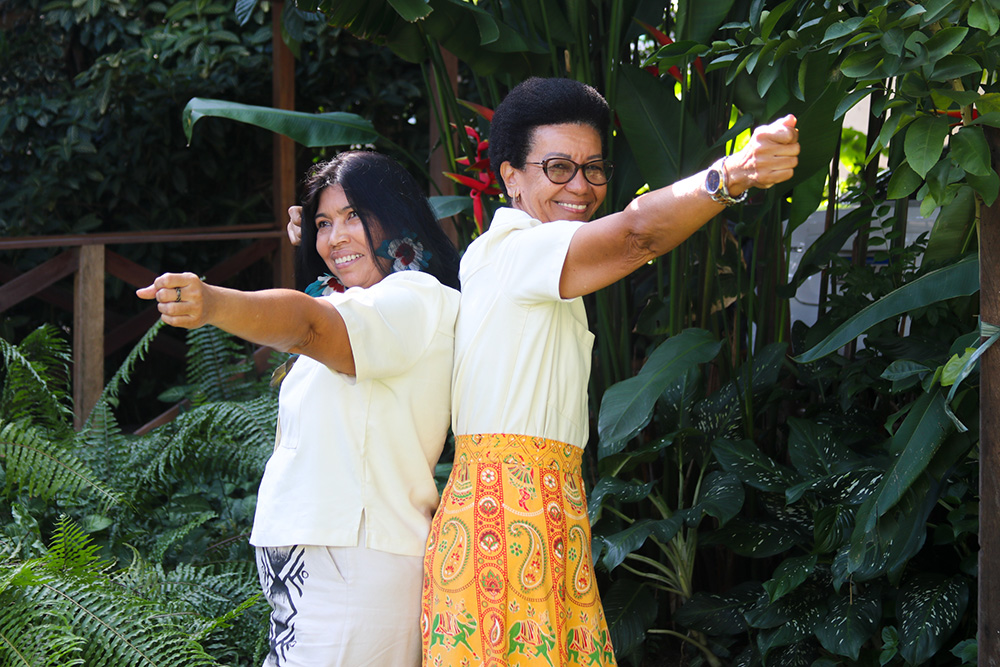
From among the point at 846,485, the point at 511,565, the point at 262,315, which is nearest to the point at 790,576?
the point at 846,485

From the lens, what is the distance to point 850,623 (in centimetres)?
229

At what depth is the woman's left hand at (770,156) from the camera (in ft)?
3.91

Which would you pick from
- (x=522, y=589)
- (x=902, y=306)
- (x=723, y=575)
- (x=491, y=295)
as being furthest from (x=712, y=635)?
(x=491, y=295)

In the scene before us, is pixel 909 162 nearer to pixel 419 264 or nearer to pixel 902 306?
pixel 902 306

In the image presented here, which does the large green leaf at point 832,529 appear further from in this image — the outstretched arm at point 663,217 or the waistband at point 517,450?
the outstretched arm at point 663,217

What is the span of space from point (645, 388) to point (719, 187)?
3.32 feet

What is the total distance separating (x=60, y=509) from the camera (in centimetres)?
Answer: 331

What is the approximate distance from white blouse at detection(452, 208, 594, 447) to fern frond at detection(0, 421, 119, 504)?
1.93m

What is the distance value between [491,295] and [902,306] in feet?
3.24

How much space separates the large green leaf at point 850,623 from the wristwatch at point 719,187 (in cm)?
142

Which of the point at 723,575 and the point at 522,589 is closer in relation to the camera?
the point at 522,589

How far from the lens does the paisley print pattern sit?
1479 mm

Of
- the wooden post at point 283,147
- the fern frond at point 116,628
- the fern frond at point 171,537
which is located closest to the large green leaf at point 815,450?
the fern frond at point 116,628

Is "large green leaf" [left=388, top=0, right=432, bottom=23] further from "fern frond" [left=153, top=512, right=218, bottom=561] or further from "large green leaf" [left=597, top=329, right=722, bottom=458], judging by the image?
"fern frond" [left=153, top=512, right=218, bottom=561]
